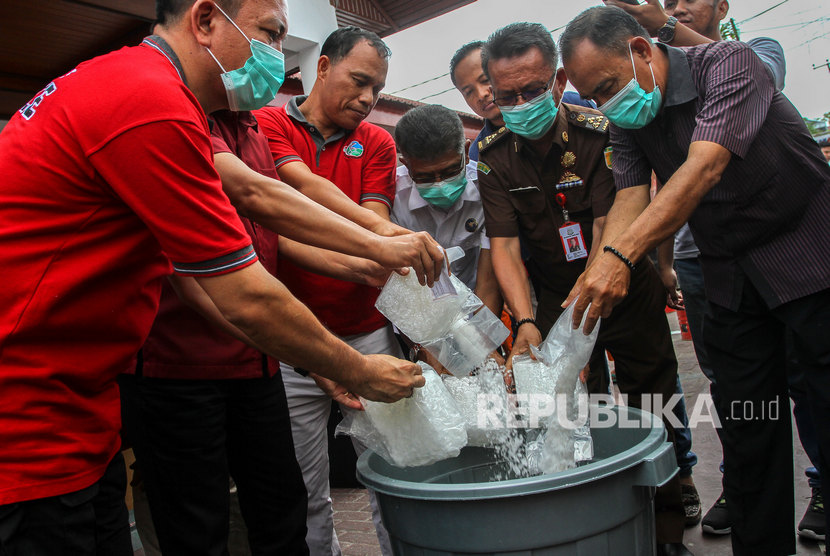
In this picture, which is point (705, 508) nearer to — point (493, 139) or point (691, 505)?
point (691, 505)

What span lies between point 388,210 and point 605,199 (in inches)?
34.9

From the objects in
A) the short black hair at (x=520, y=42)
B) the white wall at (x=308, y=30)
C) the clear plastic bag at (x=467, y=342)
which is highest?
the white wall at (x=308, y=30)

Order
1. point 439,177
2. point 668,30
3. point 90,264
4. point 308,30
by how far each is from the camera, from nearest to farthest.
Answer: point 90,264 < point 668,30 < point 439,177 < point 308,30

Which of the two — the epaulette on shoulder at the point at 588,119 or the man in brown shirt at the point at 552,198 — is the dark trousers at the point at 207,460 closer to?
the man in brown shirt at the point at 552,198

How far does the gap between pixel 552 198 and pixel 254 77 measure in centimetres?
143

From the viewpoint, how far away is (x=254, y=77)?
151 centimetres

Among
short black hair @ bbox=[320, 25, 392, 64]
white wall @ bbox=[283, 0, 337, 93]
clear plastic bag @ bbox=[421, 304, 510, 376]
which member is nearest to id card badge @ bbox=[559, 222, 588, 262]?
clear plastic bag @ bbox=[421, 304, 510, 376]

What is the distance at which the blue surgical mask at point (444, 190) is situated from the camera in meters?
2.58

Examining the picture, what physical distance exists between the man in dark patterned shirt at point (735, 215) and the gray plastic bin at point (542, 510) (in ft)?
1.67

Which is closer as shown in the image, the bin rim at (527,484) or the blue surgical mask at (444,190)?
the bin rim at (527,484)

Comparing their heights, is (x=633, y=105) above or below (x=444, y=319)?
above

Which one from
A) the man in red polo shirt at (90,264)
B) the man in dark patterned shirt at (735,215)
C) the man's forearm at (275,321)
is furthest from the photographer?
the man in dark patterned shirt at (735,215)

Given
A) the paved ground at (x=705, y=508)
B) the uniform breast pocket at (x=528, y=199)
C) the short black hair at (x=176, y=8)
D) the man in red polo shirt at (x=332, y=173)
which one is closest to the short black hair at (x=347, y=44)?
the man in red polo shirt at (x=332, y=173)

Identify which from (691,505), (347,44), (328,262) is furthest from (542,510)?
(347,44)
